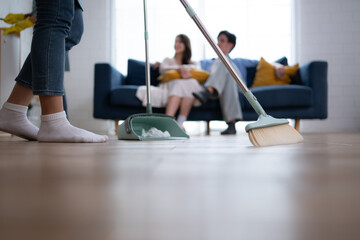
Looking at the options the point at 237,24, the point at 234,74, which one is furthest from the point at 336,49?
the point at 234,74

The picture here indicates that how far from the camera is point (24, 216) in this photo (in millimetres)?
164

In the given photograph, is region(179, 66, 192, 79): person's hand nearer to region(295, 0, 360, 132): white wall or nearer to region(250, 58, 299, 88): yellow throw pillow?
region(250, 58, 299, 88): yellow throw pillow

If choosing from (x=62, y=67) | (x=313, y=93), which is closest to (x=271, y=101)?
(x=313, y=93)

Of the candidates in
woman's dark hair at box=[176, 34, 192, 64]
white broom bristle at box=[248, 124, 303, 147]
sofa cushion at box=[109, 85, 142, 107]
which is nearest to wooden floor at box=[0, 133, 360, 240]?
white broom bristle at box=[248, 124, 303, 147]

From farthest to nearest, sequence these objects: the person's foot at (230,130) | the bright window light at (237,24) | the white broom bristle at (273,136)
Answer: the bright window light at (237,24) < the person's foot at (230,130) < the white broom bristle at (273,136)

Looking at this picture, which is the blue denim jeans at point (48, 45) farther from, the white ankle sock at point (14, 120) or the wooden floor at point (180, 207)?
the wooden floor at point (180, 207)

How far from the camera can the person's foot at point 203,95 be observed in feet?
8.02

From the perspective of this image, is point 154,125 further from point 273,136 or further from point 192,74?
point 192,74

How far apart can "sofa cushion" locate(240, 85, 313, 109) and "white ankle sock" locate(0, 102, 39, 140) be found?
5.88 feet

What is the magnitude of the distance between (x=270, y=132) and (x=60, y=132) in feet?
2.07

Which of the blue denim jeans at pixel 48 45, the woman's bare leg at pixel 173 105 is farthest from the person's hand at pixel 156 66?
the blue denim jeans at pixel 48 45

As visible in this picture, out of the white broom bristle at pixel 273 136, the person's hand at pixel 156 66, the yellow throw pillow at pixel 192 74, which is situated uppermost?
the person's hand at pixel 156 66

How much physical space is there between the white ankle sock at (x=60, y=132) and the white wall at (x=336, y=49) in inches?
145

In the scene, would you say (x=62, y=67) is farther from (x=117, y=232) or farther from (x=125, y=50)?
(x=125, y=50)
